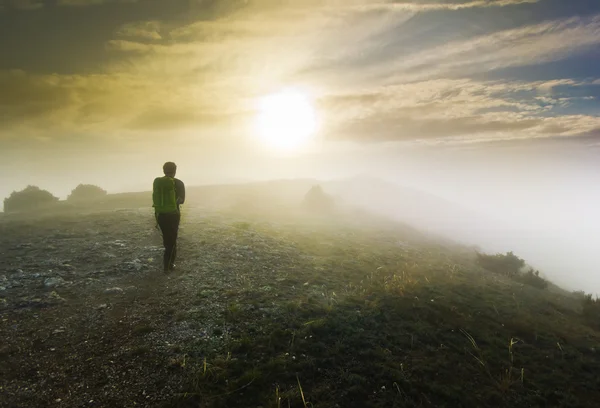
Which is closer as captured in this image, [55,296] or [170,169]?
[55,296]

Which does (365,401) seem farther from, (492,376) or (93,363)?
(93,363)

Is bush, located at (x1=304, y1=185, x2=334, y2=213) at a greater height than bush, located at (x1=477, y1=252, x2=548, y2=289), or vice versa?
bush, located at (x1=304, y1=185, x2=334, y2=213)

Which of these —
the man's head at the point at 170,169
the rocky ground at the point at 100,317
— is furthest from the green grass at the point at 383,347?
the man's head at the point at 170,169

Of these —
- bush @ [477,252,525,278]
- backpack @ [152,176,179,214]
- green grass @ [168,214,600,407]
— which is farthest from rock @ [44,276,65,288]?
bush @ [477,252,525,278]

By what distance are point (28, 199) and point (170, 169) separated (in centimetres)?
4254

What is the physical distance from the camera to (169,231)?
12.1 meters

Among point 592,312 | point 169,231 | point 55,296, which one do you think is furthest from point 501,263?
point 55,296

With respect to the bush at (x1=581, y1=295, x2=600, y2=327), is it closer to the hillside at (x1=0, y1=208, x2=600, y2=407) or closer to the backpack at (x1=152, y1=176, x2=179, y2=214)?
the hillside at (x1=0, y1=208, x2=600, y2=407)

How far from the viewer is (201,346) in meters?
7.45

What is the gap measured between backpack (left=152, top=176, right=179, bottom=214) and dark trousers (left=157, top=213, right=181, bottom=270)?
32 cm

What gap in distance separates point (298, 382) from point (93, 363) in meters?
5.09

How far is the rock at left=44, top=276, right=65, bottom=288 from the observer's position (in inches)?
422

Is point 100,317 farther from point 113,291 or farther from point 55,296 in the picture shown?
point 55,296

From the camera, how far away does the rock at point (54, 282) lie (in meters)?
10.7
